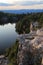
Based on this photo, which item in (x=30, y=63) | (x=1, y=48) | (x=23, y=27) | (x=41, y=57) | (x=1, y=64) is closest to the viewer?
(x=41, y=57)

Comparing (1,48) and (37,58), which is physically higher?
(37,58)

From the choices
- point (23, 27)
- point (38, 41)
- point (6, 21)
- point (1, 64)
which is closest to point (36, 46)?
point (38, 41)

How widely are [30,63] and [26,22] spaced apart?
31.3 meters

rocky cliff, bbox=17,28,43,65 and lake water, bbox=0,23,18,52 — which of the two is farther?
lake water, bbox=0,23,18,52

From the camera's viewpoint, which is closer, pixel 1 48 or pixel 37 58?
pixel 37 58

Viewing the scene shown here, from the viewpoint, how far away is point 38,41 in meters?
10.6

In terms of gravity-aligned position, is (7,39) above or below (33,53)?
below

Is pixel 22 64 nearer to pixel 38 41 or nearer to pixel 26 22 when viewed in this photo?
pixel 38 41

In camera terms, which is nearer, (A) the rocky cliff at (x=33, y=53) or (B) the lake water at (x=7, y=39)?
(A) the rocky cliff at (x=33, y=53)

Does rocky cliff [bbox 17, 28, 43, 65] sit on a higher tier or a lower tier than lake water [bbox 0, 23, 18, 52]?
higher

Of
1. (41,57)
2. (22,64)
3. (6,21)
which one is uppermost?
(41,57)

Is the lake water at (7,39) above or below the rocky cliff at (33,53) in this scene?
below

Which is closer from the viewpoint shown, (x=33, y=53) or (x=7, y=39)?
(x=33, y=53)

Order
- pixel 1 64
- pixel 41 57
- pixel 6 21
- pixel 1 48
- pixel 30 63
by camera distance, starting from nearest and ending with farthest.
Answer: pixel 41 57
pixel 30 63
pixel 1 64
pixel 1 48
pixel 6 21
